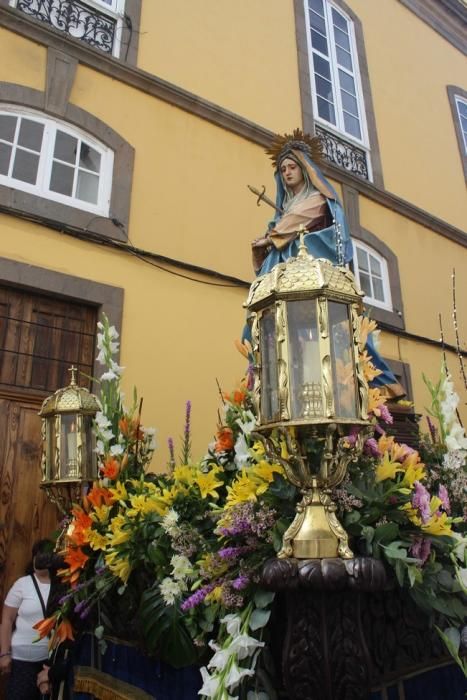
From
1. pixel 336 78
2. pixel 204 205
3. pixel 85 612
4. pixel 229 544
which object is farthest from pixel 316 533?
pixel 336 78

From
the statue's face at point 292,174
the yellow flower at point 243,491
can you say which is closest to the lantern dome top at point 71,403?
the yellow flower at point 243,491

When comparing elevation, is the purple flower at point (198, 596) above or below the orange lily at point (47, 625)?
above

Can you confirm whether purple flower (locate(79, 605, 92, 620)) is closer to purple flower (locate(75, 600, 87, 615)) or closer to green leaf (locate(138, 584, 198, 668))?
purple flower (locate(75, 600, 87, 615))

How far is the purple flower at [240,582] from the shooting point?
61.8 inches

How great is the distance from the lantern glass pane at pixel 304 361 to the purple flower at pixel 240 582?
480 millimetres

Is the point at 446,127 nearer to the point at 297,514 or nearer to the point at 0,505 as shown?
the point at 0,505

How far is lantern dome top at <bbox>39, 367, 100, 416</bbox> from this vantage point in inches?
119

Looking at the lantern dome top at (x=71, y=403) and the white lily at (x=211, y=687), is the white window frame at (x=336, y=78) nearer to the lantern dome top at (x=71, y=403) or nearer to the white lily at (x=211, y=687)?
the lantern dome top at (x=71, y=403)

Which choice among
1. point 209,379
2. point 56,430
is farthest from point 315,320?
point 209,379

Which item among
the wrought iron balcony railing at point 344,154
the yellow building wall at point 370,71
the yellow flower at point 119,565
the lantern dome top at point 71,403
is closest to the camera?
the yellow flower at point 119,565

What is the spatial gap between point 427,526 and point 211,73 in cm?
649

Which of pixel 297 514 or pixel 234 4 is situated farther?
pixel 234 4

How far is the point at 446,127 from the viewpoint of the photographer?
395 inches

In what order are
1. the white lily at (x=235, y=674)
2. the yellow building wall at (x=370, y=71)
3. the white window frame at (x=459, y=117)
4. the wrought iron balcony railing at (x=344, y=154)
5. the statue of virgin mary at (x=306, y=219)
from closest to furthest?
the white lily at (x=235, y=674), the statue of virgin mary at (x=306, y=219), the yellow building wall at (x=370, y=71), the wrought iron balcony railing at (x=344, y=154), the white window frame at (x=459, y=117)
